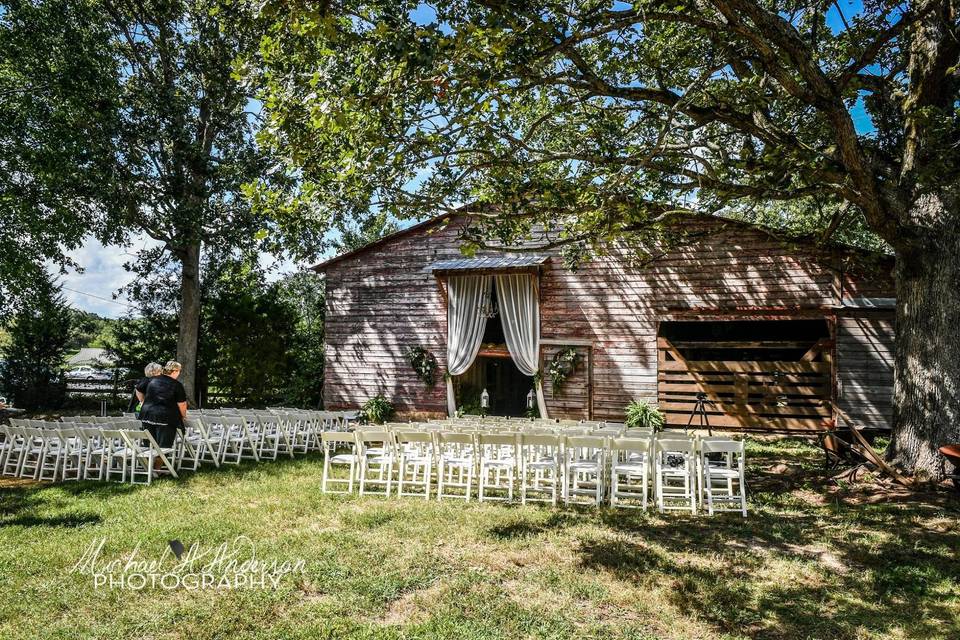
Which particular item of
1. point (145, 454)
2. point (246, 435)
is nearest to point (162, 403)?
point (145, 454)

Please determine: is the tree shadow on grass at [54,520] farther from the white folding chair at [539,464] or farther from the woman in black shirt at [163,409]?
the white folding chair at [539,464]

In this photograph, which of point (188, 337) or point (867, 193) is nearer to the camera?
point (867, 193)

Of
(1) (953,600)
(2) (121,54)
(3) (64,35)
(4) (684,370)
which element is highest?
(2) (121,54)

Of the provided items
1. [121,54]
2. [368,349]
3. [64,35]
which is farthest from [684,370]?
[121,54]

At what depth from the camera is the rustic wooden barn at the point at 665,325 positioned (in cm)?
1260

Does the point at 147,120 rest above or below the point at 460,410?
above

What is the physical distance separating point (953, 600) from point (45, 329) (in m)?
20.8

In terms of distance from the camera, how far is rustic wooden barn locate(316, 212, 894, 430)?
1260 centimetres

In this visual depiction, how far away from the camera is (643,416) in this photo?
1321 cm

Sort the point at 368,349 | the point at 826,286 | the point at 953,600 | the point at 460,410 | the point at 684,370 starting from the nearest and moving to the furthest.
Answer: the point at 953,600 < the point at 826,286 < the point at 684,370 < the point at 460,410 < the point at 368,349

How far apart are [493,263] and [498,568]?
10.3 meters

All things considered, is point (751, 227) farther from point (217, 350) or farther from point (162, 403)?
point (217, 350)

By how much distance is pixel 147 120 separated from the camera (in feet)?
51.2

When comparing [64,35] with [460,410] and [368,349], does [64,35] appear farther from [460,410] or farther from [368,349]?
[460,410]
